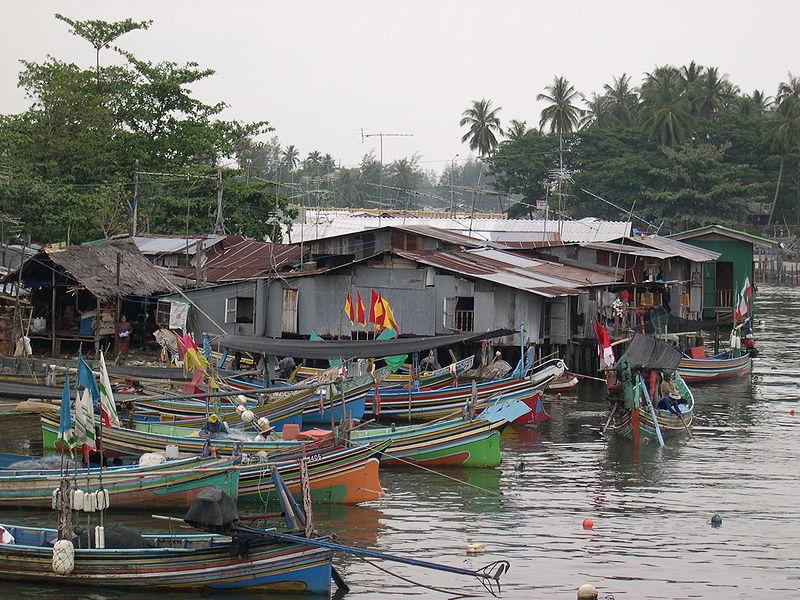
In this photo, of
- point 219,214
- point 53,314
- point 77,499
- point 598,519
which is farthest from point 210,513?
point 219,214

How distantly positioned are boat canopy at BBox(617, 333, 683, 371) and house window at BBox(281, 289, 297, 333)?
12.1m

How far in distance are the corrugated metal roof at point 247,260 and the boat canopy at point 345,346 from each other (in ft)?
28.6

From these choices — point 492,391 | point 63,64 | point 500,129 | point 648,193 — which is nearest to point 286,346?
point 492,391

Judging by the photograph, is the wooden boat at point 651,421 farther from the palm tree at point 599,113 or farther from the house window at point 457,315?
the palm tree at point 599,113

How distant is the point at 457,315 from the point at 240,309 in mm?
6953

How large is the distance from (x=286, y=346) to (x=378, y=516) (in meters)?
8.14

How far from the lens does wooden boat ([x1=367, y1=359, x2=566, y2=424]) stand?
2677 centimetres

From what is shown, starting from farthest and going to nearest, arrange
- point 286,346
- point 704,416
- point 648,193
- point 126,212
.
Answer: point 648,193, point 126,212, point 704,416, point 286,346

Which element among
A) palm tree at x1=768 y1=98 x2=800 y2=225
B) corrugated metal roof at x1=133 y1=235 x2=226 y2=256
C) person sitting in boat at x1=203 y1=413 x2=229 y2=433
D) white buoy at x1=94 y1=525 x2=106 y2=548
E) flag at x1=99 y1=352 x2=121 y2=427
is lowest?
white buoy at x1=94 y1=525 x2=106 y2=548

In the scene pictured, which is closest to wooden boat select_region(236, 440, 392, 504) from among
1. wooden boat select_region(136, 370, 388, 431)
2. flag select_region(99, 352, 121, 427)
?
flag select_region(99, 352, 121, 427)

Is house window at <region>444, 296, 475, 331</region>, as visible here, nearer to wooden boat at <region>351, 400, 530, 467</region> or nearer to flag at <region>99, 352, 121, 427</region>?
wooden boat at <region>351, 400, 530, 467</region>

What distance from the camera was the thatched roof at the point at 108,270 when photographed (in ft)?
101

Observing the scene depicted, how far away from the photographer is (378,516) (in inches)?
726

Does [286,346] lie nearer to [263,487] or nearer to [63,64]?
[263,487]
